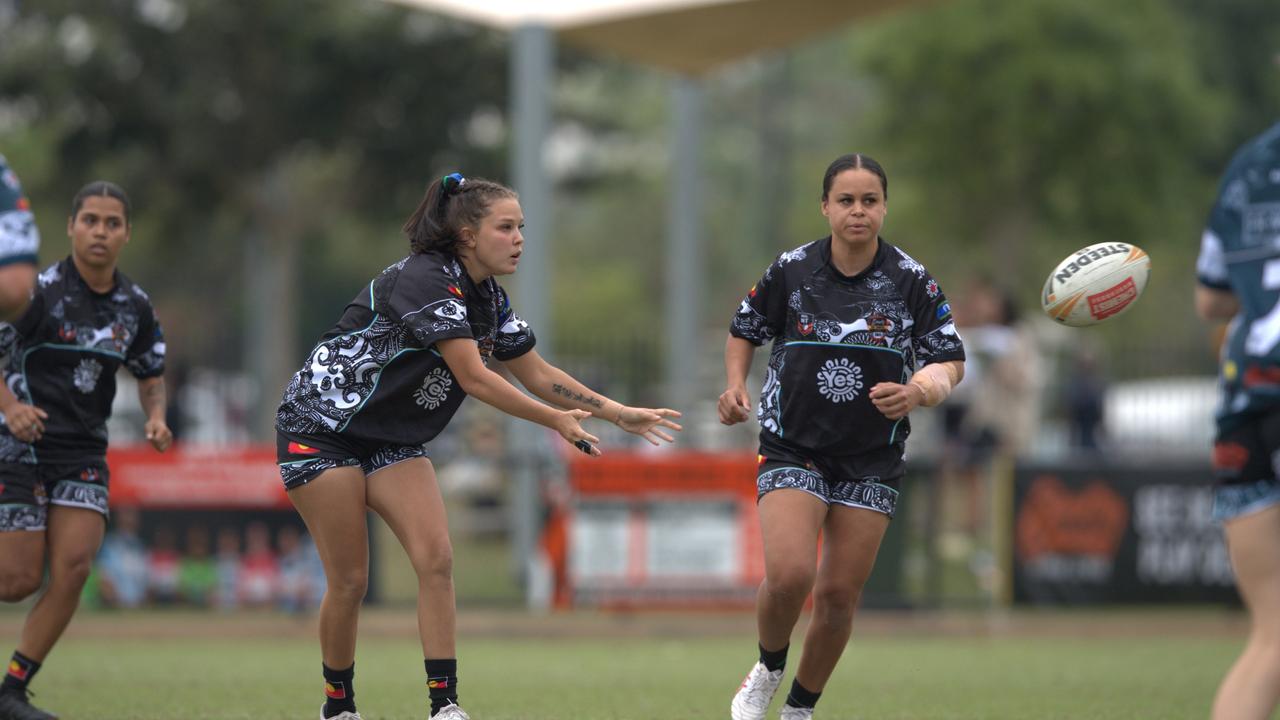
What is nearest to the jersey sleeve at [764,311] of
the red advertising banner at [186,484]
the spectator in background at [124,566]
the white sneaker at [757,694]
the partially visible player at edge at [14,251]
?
the white sneaker at [757,694]

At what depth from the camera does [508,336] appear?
6.76m

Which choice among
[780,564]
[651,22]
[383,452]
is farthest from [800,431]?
[651,22]

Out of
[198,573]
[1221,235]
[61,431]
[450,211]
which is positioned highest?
[450,211]

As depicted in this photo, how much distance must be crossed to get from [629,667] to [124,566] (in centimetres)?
566

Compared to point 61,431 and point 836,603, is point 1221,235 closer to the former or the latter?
point 836,603

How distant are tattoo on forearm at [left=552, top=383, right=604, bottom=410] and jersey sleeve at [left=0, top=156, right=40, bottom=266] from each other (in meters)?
2.22

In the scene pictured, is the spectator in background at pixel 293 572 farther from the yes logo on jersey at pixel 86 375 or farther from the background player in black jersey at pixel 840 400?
the background player in black jersey at pixel 840 400

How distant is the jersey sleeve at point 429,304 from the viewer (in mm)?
6125

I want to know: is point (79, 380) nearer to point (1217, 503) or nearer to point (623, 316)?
point (1217, 503)

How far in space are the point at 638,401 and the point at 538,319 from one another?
496 centimetres

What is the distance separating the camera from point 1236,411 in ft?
16.2

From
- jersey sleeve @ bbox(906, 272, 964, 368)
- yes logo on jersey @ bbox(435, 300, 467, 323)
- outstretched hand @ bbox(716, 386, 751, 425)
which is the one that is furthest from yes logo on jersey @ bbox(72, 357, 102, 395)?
jersey sleeve @ bbox(906, 272, 964, 368)

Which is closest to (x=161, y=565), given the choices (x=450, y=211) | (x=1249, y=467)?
(x=450, y=211)

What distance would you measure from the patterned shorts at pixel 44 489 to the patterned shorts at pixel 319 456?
1.41m
